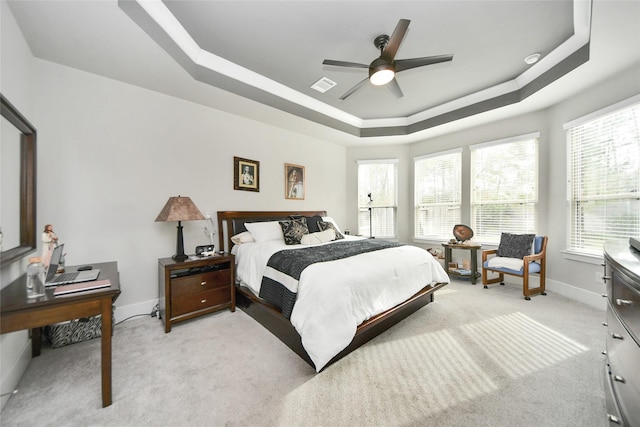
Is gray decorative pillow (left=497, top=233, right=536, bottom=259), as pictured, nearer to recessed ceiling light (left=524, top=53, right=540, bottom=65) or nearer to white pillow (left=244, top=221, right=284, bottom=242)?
recessed ceiling light (left=524, top=53, right=540, bottom=65)

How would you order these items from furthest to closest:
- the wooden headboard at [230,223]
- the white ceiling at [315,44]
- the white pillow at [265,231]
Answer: the wooden headboard at [230,223]
the white pillow at [265,231]
the white ceiling at [315,44]

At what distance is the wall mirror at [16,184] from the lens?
1.60m

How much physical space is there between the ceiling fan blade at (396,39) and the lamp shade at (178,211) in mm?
2613

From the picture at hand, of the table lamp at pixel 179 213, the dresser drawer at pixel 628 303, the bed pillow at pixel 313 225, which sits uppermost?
the table lamp at pixel 179 213

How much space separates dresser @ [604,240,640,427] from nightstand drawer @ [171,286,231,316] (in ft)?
10.3

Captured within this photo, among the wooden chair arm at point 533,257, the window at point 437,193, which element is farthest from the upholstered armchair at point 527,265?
the window at point 437,193

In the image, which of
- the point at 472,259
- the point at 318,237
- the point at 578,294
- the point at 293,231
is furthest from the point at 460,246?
the point at 293,231

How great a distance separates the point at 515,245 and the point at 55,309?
520 centimetres

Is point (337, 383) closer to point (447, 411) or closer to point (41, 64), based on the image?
point (447, 411)

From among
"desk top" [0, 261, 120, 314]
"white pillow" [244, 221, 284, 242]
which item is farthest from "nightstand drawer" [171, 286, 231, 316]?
"desk top" [0, 261, 120, 314]

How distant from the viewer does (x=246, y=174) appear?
12.9 ft

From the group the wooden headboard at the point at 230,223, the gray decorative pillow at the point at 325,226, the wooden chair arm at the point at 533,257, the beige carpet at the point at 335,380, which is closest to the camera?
the beige carpet at the point at 335,380

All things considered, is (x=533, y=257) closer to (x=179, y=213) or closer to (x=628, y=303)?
(x=628, y=303)

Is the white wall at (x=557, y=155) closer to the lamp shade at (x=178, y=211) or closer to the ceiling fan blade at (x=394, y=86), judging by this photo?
the ceiling fan blade at (x=394, y=86)
